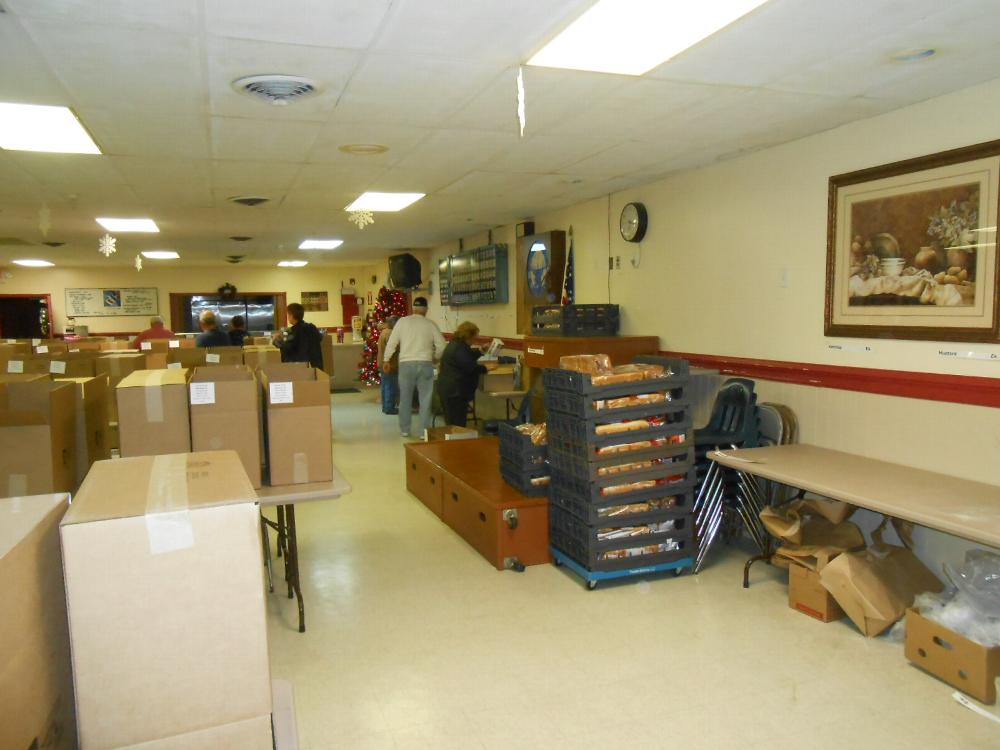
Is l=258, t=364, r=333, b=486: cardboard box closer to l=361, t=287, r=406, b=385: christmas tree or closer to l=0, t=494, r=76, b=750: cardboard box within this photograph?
l=0, t=494, r=76, b=750: cardboard box

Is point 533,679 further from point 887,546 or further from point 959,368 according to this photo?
point 959,368

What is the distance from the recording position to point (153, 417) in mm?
2965

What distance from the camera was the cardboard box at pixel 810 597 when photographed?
340 centimetres

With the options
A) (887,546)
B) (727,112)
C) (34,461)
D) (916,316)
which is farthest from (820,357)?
(34,461)

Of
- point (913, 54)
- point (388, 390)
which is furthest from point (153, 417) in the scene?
point (388, 390)

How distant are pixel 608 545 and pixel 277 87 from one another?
271cm

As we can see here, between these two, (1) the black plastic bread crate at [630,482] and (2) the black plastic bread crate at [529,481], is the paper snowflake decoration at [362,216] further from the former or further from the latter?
(1) the black plastic bread crate at [630,482]

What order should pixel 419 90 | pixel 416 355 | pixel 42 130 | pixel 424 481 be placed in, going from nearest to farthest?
pixel 419 90, pixel 42 130, pixel 424 481, pixel 416 355

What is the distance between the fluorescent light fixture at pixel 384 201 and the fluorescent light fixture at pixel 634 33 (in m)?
3.51

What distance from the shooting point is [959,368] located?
345 centimetres

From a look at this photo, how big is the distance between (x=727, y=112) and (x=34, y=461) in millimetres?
3530

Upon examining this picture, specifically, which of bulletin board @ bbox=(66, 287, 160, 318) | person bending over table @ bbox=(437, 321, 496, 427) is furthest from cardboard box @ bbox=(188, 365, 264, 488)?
bulletin board @ bbox=(66, 287, 160, 318)

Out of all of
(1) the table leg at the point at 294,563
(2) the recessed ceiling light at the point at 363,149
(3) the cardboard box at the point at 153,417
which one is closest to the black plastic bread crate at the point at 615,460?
(1) the table leg at the point at 294,563

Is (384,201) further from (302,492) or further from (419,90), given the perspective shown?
(302,492)
